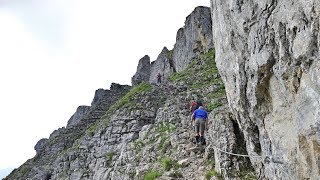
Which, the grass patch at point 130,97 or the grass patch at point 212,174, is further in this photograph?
the grass patch at point 130,97

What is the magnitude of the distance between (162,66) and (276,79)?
66.4 meters

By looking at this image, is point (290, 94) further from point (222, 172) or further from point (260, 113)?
point (222, 172)

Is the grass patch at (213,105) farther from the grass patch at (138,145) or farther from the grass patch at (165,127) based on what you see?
the grass patch at (138,145)

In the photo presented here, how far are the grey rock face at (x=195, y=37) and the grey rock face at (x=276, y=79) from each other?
43354 millimetres

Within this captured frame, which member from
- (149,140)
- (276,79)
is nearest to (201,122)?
(149,140)

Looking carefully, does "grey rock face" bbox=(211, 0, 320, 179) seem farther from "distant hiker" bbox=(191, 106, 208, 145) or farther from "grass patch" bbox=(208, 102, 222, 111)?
"grass patch" bbox=(208, 102, 222, 111)

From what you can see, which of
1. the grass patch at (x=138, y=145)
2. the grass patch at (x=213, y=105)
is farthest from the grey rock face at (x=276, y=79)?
the grass patch at (x=138, y=145)

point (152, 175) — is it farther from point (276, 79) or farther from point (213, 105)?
point (276, 79)

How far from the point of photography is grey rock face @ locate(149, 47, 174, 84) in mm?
75119

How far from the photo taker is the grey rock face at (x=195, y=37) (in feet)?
203

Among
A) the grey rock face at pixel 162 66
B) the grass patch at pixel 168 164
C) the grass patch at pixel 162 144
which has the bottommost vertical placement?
the grass patch at pixel 168 164

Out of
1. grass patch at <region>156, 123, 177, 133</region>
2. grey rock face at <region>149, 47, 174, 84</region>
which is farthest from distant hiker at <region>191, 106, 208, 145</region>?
grey rock face at <region>149, 47, 174, 84</region>

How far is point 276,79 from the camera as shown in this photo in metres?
12.2

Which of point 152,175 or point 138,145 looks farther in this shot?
point 138,145
